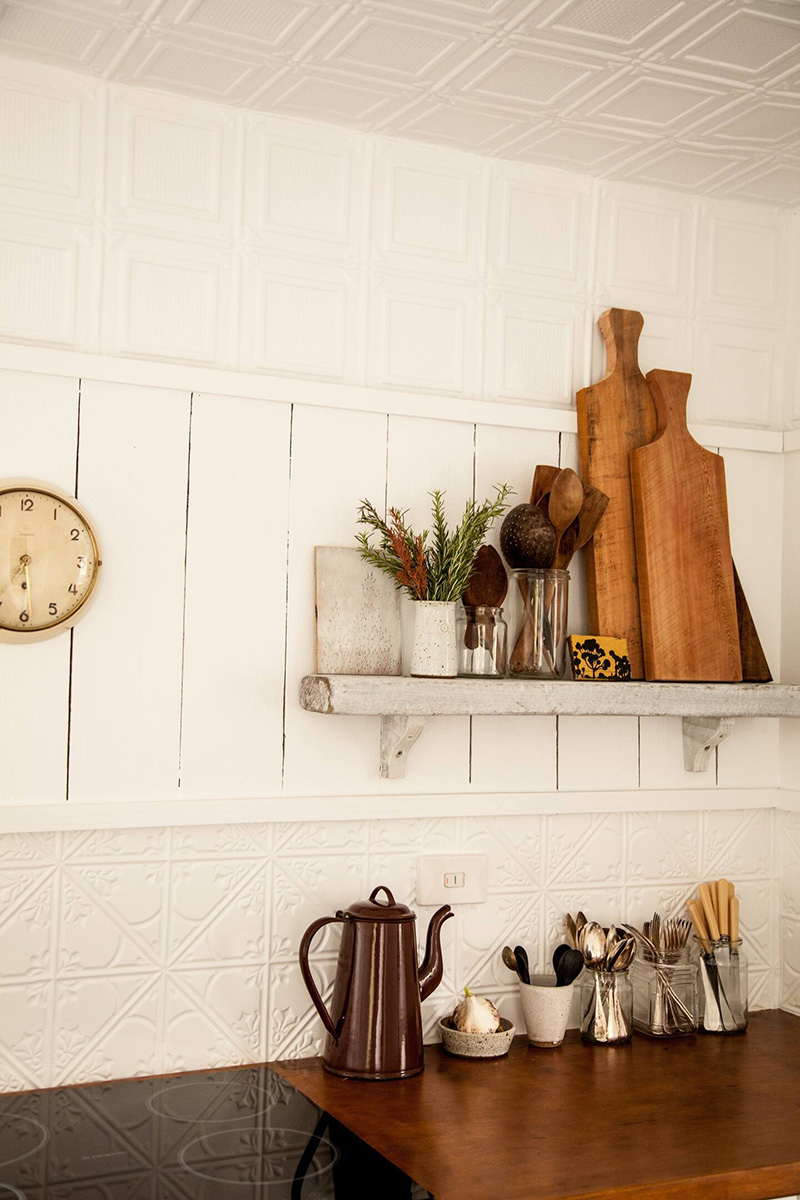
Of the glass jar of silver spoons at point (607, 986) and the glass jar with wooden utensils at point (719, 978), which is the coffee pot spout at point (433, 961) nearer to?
the glass jar of silver spoons at point (607, 986)

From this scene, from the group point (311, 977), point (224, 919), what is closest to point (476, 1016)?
point (311, 977)

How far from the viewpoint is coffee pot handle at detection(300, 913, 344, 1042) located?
1724 mm

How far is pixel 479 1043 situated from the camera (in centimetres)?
183

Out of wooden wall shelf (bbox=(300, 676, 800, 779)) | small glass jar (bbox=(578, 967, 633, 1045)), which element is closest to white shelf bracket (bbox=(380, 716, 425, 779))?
wooden wall shelf (bbox=(300, 676, 800, 779))

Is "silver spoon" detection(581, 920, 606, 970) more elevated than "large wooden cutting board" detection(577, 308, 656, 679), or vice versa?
"large wooden cutting board" detection(577, 308, 656, 679)

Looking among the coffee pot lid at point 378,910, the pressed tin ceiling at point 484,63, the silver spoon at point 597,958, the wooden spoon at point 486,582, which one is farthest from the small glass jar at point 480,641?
the pressed tin ceiling at point 484,63

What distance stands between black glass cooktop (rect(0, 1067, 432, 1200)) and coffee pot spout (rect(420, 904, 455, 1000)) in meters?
0.26

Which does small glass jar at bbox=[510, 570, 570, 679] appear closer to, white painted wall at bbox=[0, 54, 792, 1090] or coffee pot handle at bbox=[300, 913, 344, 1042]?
white painted wall at bbox=[0, 54, 792, 1090]

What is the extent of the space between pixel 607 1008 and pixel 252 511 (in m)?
1.03

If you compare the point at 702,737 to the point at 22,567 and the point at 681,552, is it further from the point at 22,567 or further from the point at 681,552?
the point at 22,567

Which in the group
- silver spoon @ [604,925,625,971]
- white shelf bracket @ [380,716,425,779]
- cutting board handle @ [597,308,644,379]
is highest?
cutting board handle @ [597,308,644,379]

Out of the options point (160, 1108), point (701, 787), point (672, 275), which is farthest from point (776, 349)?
point (160, 1108)

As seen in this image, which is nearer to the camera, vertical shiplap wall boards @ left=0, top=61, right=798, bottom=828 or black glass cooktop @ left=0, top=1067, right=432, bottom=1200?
black glass cooktop @ left=0, top=1067, right=432, bottom=1200

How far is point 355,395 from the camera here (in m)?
1.90
